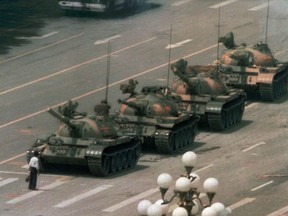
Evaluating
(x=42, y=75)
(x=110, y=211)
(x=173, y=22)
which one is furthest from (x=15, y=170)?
(x=173, y=22)

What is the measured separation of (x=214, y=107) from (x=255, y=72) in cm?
825

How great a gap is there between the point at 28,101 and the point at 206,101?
1118 cm

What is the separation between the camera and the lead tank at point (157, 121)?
2817 inches

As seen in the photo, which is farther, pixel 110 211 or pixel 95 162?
pixel 95 162

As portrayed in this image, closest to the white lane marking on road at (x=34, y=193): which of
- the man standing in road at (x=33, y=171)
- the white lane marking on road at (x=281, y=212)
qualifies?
the man standing in road at (x=33, y=171)

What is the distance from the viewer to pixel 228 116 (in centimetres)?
7794

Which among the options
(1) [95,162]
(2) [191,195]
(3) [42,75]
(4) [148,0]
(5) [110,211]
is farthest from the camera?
(4) [148,0]

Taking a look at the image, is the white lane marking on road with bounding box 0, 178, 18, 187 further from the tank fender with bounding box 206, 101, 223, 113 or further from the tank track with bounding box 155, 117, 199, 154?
the tank fender with bounding box 206, 101, 223, 113

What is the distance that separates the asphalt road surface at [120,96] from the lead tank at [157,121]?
70 cm

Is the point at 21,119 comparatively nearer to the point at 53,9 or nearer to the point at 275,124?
the point at 275,124

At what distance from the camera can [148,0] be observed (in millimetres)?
108875

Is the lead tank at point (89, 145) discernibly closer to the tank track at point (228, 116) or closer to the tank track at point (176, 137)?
the tank track at point (176, 137)

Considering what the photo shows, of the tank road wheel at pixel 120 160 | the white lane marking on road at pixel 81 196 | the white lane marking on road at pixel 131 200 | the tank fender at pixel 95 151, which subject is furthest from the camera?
the tank road wheel at pixel 120 160

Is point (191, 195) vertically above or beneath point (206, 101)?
above
